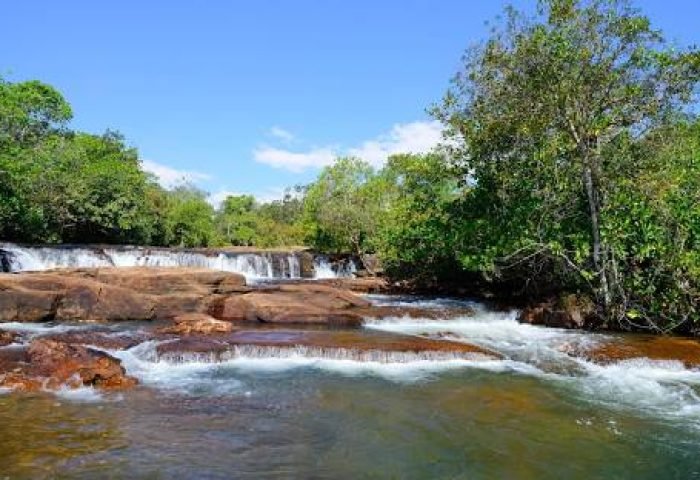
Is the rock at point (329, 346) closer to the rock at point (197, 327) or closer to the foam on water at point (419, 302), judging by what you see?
the rock at point (197, 327)

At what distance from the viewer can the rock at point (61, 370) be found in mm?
9914

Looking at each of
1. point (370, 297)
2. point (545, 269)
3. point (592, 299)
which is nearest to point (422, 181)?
point (370, 297)

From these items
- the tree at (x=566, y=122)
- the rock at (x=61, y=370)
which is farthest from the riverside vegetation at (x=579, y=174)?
the rock at (x=61, y=370)

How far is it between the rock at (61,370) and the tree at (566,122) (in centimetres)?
1009

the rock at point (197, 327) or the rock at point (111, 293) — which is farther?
the rock at point (111, 293)

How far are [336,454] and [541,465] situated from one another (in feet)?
7.46

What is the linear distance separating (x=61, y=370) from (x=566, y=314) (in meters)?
12.7

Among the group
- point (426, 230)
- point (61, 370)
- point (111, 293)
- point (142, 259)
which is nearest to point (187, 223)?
point (142, 259)

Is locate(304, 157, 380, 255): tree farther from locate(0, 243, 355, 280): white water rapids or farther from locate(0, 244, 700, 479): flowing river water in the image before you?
locate(0, 244, 700, 479): flowing river water

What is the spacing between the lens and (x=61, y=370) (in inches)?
401

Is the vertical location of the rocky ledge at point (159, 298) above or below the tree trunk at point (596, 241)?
below

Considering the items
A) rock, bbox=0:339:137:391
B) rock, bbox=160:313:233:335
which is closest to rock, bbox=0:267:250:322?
rock, bbox=160:313:233:335

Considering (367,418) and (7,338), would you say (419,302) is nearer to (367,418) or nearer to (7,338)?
(7,338)

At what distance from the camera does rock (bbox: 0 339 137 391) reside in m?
9.91
